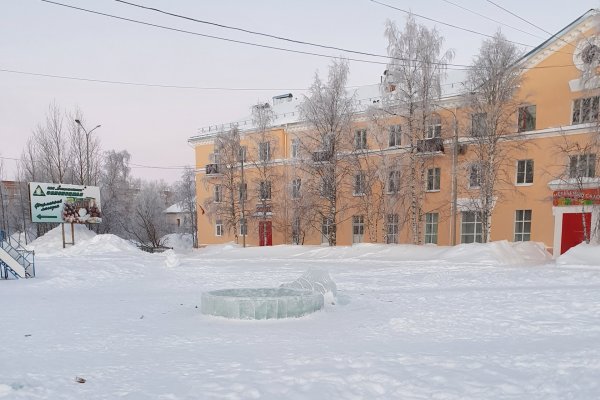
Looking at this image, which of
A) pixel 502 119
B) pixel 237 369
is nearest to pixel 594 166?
pixel 502 119

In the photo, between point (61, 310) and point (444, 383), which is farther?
point (61, 310)

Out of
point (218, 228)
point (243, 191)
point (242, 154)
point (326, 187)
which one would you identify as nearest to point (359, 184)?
point (326, 187)

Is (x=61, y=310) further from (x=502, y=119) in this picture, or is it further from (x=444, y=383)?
(x=502, y=119)

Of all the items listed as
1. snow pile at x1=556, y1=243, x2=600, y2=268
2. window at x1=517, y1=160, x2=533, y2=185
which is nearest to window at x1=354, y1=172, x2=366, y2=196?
window at x1=517, y1=160, x2=533, y2=185

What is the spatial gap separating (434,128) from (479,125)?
3.41 m

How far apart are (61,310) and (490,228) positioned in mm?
22145

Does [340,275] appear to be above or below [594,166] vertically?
below

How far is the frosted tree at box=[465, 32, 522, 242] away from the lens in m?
20.2

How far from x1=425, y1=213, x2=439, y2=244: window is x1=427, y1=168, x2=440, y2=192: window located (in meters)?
1.76

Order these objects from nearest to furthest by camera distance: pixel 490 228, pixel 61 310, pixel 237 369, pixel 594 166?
pixel 237 369, pixel 61 310, pixel 594 166, pixel 490 228

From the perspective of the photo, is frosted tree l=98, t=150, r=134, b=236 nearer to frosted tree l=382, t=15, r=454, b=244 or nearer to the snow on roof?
the snow on roof

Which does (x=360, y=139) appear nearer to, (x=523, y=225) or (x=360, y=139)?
(x=360, y=139)

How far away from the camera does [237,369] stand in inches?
195

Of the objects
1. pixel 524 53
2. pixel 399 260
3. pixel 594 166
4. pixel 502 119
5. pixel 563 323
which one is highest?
pixel 524 53
